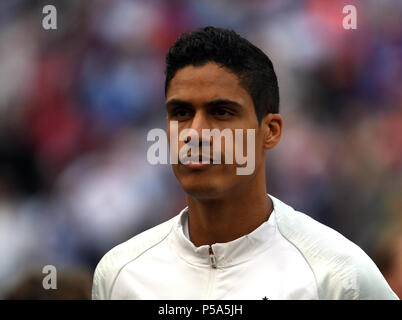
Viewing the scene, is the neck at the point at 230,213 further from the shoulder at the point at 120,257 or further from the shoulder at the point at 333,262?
the shoulder at the point at 120,257

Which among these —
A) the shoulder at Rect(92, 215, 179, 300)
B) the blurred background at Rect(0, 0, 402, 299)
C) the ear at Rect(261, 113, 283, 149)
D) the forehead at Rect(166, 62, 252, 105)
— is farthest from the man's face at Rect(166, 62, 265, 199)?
the blurred background at Rect(0, 0, 402, 299)

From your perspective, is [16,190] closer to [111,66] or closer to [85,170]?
[85,170]

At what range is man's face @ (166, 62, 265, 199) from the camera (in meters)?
2.09

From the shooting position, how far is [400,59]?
16.4 feet

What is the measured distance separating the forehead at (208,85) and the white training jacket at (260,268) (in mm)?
518

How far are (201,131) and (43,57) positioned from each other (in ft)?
10.6

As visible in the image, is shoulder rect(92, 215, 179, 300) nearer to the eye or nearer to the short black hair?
the eye

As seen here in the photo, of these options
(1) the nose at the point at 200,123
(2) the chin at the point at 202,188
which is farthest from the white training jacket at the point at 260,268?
(1) the nose at the point at 200,123

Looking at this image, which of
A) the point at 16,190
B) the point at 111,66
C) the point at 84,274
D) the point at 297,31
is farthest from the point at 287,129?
the point at 16,190

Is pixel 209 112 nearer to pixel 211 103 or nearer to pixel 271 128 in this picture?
pixel 211 103

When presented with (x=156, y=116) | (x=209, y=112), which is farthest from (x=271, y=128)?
(x=156, y=116)

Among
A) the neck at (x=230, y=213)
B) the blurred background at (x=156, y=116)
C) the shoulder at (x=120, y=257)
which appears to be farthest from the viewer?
the blurred background at (x=156, y=116)

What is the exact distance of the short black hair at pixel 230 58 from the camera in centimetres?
215

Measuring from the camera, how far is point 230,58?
2.15 meters
